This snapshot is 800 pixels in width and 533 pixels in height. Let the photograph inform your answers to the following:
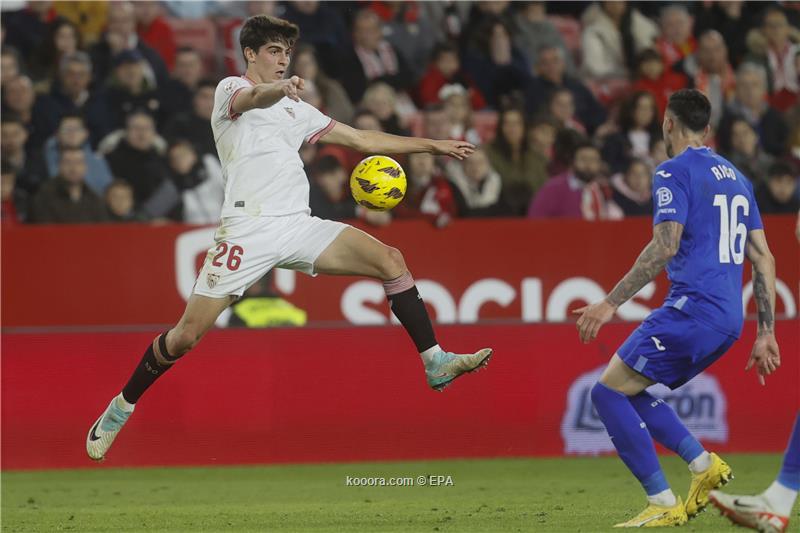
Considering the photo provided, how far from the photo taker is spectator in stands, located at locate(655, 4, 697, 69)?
16.3 metres

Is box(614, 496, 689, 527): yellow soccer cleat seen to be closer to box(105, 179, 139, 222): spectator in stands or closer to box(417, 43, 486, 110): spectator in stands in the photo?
box(105, 179, 139, 222): spectator in stands

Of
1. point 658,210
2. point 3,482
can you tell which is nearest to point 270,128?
point 658,210

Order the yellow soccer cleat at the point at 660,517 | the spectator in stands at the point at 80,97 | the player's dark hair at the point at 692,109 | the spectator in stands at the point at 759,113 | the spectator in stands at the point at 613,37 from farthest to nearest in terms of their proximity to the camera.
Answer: the spectator in stands at the point at 613,37, the spectator in stands at the point at 759,113, the spectator in stands at the point at 80,97, the yellow soccer cleat at the point at 660,517, the player's dark hair at the point at 692,109

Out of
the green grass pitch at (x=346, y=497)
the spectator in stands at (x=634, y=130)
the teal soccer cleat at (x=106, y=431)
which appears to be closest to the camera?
the green grass pitch at (x=346, y=497)

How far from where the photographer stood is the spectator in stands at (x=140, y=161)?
13.7 meters

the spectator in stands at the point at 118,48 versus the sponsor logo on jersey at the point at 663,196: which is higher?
the spectator in stands at the point at 118,48

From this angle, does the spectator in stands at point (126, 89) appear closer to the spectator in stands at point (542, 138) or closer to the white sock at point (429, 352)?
the spectator in stands at point (542, 138)

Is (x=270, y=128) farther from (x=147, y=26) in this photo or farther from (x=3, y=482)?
(x=147, y=26)

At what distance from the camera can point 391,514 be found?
8609 mm

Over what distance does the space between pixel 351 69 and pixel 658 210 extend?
7.93m

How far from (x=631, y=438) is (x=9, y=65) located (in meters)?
8.55

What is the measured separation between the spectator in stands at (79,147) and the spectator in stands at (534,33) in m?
4.95

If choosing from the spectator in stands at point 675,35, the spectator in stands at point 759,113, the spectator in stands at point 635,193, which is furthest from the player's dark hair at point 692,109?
the spectator in stands at point 675,35

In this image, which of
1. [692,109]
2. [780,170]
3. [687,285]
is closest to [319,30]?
[780,170]
